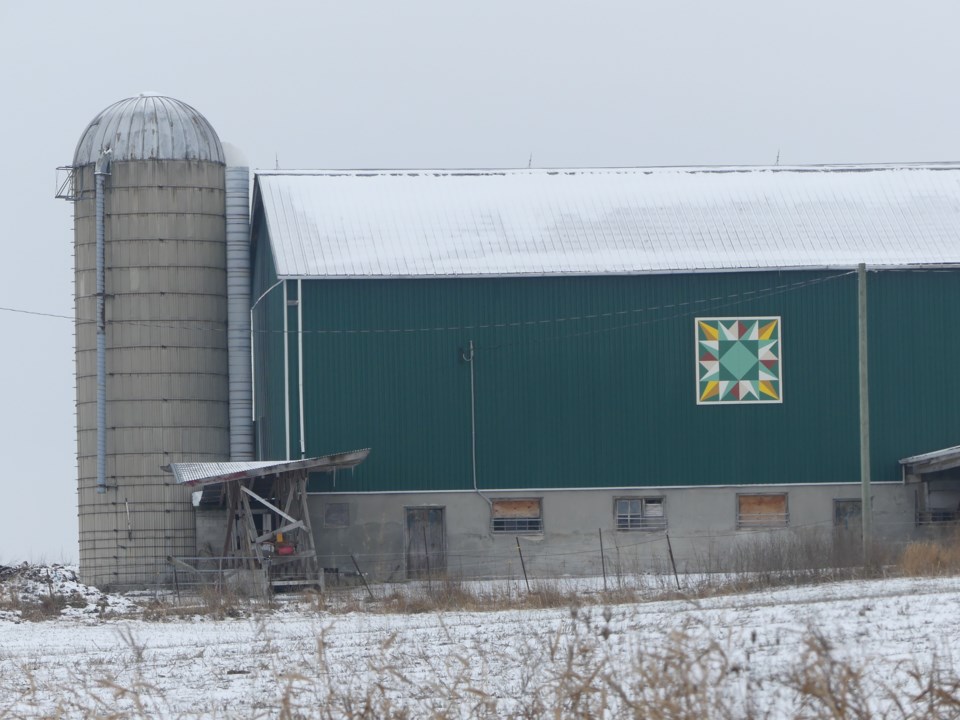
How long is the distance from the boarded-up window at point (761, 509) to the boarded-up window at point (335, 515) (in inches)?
315

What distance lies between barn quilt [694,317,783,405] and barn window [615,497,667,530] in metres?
2.30

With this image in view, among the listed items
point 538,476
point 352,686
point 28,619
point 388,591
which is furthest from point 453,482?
point 352,686

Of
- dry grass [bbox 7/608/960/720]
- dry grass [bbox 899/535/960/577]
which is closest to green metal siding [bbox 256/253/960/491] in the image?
dry grass [bbox 899/535/960/577]

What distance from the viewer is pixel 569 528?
33.7 meters

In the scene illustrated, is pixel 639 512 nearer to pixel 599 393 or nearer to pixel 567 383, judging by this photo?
pixel 599 393

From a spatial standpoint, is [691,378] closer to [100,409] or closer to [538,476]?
[538,476]

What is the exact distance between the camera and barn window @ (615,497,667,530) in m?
33.7

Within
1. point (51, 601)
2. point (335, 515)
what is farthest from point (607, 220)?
point (51, 601)

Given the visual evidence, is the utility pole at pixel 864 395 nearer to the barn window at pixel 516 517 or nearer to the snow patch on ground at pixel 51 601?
the barn window at pixel 516 517

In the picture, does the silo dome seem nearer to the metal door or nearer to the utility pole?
the metal door

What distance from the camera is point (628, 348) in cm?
3419

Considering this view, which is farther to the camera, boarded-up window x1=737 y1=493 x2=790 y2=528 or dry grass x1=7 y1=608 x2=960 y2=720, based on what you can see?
boarded-up window x1=737 y1=493 x2=790 y2=528

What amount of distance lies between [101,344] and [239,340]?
3.08m

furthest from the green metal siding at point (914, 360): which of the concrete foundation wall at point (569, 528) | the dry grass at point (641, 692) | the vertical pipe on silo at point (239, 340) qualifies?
the dry grass at point (641, 692)
